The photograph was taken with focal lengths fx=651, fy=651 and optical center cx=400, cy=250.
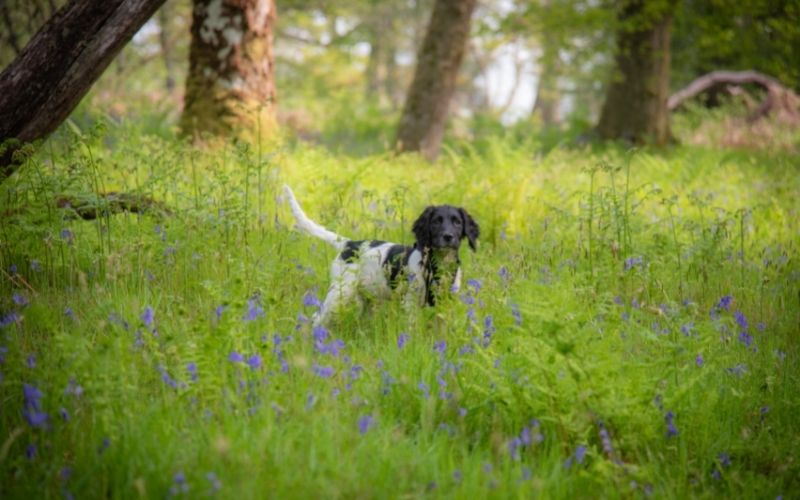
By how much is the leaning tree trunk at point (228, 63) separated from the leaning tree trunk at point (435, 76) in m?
3.50

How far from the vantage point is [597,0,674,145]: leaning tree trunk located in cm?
1484

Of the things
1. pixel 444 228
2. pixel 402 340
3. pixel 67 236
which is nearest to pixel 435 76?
pixel 444 228

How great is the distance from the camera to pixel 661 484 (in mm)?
2848

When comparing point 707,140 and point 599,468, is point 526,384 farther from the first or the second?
point 707,140

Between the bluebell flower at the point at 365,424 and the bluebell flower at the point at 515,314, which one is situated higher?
the bluebell flower at the point at 515,314

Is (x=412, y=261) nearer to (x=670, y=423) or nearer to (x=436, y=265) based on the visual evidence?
(x=436, y=265)

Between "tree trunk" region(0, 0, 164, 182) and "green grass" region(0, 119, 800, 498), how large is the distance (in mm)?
357

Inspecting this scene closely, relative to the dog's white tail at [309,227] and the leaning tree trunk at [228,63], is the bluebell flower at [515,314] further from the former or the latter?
the leaning tree trunk at [228,63]

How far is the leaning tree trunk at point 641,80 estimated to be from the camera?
14836 millimetres

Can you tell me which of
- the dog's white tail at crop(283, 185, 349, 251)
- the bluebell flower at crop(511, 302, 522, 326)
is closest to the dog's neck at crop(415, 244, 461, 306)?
the dog's white tail at crop(283, 185, 349, 251)

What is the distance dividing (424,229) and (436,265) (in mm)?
378

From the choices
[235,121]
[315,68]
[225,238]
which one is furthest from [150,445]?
[315,68]

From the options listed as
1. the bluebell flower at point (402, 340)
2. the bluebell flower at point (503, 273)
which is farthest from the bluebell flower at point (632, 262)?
the bluebell flower at point (402, 340)

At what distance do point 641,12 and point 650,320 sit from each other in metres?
12.4
